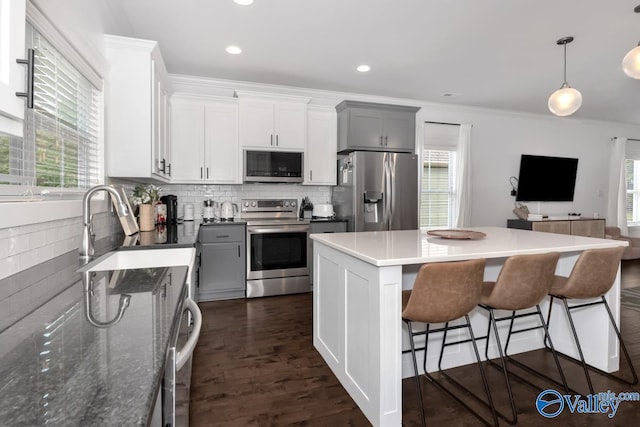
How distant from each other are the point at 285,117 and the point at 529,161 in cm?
437

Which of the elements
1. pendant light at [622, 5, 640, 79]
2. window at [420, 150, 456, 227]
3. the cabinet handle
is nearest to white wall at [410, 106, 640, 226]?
window at [420, 150, 456, 227]

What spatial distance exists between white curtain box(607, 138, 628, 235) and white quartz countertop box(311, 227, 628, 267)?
18.4ft

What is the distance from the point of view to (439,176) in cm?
548

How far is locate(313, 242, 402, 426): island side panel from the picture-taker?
5.56ft

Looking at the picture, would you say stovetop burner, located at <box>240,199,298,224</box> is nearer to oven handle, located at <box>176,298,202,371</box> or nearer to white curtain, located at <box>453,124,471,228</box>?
white curtain, located at <box>453,124,471,228</box>

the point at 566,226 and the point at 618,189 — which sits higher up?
the point at 618,189

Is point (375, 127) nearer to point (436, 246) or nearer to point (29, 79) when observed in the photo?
point (436, 246)

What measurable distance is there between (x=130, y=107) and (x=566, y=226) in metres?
6.36

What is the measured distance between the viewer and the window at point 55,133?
152 centimetres

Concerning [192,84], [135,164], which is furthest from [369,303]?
[192,84]

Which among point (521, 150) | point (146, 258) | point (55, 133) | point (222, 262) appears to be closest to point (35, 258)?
point (146, 258)

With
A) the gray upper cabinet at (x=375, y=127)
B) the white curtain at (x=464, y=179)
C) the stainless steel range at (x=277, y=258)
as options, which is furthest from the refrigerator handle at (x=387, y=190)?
the white curtain at (x=464, y=179)

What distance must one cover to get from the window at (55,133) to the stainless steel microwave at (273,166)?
1905 millimetres

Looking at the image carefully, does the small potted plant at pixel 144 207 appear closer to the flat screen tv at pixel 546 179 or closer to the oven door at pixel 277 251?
the oven door at pixel 277 251
